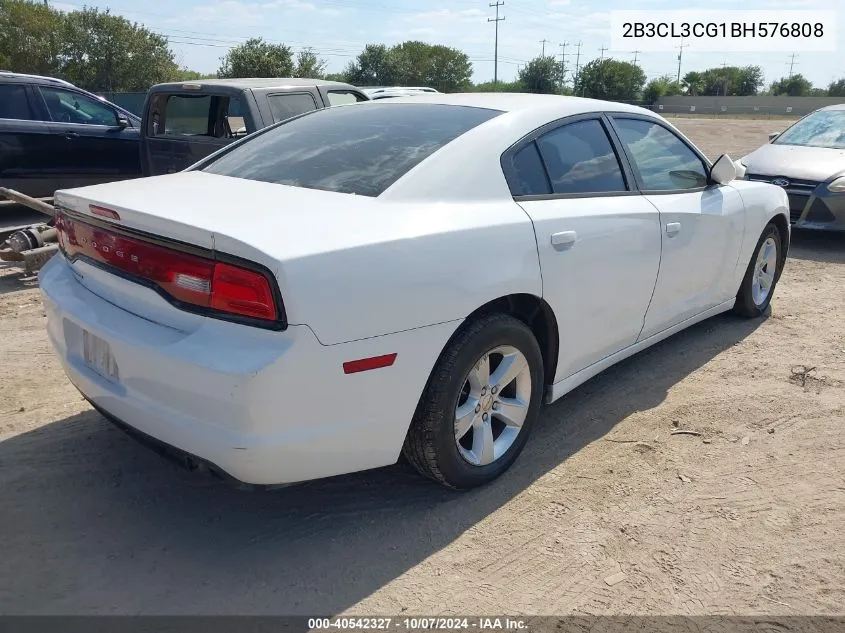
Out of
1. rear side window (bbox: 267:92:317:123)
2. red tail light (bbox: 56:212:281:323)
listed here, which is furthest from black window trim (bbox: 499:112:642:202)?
rear side window (bbox: 267:92:317:123)

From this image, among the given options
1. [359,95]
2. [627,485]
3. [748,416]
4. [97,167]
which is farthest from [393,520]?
[97,167]

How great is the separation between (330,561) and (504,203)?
1.55 metres

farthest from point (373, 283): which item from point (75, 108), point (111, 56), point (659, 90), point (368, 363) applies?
point (659, 90)

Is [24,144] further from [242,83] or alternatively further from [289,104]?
[289,104]

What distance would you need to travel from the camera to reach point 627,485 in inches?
122

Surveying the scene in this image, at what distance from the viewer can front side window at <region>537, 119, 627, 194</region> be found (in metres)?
3.30

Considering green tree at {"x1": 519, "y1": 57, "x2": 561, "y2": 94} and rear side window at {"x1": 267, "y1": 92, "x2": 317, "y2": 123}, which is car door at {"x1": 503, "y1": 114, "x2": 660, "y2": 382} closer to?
rear side window at {"x1": 267, "y1": 92, "x2": 317, "y2": 123}

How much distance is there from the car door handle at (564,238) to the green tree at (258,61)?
47770 millimetres

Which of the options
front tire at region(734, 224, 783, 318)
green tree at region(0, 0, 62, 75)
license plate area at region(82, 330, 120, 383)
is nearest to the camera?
license plate area at region(82, 330, 120, 383)

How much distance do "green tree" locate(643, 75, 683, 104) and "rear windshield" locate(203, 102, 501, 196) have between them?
82.0 metres

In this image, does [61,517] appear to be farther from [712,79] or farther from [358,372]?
[712,79]

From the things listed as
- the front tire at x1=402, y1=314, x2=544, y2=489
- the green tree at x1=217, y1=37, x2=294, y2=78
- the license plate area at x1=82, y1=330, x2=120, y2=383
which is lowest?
the front tire at x1=402, y1=314, x2=544, y2=489

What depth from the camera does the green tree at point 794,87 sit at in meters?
90.1

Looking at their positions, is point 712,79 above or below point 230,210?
above
